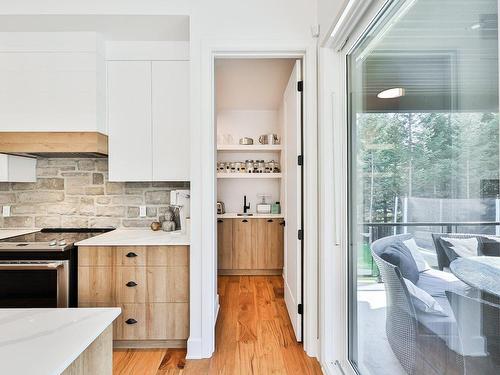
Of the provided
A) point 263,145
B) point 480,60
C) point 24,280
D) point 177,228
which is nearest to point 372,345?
point 480,60

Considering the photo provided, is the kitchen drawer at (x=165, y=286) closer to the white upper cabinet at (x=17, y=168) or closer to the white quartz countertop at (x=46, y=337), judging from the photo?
the white quartz countertop at (x=46, y=337)

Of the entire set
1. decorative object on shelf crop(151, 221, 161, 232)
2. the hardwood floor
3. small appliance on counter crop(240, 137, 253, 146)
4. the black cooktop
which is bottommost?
the hardwood floor

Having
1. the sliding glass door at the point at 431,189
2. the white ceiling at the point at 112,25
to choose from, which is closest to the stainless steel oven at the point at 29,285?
the white ceiling at the point at 112,25

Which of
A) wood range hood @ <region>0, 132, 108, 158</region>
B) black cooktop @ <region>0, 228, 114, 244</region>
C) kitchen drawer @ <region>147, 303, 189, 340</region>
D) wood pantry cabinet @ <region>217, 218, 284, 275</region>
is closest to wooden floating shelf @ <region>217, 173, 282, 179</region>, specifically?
wood pantry cabinet @ <region>217, 218, 284, 275</region>

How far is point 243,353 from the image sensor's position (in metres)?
2.13

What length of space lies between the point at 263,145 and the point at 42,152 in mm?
2657

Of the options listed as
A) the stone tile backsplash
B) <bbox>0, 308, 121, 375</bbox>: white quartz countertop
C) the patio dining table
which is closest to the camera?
<bbox>0, 308, 121, 375</bbox>: white quartz countertop

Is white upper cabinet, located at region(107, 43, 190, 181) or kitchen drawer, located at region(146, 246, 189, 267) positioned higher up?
white upper cabinet, located at region(107, 43, 190, 181)

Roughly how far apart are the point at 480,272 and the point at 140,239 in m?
2.11

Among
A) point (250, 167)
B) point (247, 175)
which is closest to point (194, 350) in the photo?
point (247, 175)

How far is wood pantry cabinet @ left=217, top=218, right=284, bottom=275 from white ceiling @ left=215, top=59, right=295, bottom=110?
1.68m

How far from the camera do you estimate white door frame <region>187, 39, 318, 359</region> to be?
81.4 inches

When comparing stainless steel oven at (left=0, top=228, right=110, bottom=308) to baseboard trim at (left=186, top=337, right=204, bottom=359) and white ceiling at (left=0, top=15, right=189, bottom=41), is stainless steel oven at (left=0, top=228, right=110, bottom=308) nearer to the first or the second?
baseboard trim at (left=186, top=337, right=204, bottom=359)

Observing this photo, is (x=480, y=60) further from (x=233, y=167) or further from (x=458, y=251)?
(x=233, y=167)
